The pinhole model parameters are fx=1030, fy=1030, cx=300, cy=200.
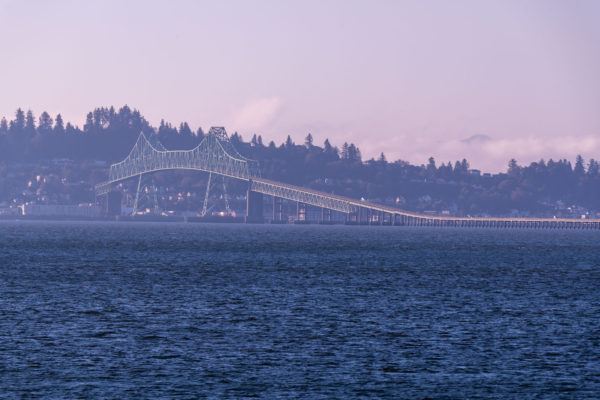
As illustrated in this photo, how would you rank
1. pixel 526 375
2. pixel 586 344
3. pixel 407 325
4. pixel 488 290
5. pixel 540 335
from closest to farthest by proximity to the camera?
pixel 526 375
pixel 586 344
pixel 540 335
pixel 407 325
pixel 488 290

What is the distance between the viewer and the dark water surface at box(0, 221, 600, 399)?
3128 centimetres

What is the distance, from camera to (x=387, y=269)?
292ft

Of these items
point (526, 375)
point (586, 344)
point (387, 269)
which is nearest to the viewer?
point (526, 375)

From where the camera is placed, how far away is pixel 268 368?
34.0 metres

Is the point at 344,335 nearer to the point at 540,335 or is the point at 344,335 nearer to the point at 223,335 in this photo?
the point at 223,335

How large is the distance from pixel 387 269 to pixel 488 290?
23736 mm

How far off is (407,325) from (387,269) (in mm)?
43625

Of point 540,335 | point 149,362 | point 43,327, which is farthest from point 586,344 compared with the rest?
point 43,327

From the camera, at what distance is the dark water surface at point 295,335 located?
31.3 m

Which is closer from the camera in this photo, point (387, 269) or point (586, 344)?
point (586, 344)

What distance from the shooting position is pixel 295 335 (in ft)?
136

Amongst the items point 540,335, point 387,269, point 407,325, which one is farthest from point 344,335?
Result: point 387,269

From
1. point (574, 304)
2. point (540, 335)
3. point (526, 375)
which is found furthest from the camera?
point (574, 304)

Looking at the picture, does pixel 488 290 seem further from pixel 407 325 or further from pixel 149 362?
pixel 149 362
